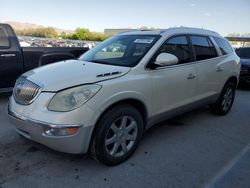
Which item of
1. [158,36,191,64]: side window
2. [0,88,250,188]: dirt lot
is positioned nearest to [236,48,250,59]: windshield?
[0,88,250,188]: dirt lot

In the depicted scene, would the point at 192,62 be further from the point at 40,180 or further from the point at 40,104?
the point at 40,180

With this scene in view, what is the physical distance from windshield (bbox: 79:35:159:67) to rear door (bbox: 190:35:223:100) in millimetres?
1015

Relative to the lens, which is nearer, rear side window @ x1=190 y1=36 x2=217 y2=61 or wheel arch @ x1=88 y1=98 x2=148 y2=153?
wheel arch @ x1=88 y1=98 x2=148 y2=153

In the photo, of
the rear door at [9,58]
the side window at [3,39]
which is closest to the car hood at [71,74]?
the rear door at [9,58]

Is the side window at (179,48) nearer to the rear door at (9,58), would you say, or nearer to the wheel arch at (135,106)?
the wheel arch at (135,106)

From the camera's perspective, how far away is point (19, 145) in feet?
11.9

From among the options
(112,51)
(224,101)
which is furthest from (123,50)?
(224,101)

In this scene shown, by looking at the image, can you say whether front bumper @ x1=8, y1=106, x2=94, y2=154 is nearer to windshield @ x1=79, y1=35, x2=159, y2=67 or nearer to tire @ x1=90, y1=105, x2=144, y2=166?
tire @ x1=90, y1=105, x2=144, y2=166

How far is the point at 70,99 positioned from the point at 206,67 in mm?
2738

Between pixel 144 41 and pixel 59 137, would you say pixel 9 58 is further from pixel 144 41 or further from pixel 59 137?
pixel 59 137

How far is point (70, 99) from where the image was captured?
2.67 meters

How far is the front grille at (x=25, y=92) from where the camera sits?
9.27 ft

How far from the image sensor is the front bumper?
265 cm

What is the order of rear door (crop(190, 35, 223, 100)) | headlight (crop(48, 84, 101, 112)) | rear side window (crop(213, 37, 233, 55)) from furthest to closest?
rear side window (crop(213, 37, 233, 55)), rear door (crop(190, 35, 223, 100)), headlight (crop(48, 84, 101, 112))
